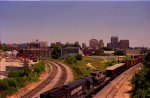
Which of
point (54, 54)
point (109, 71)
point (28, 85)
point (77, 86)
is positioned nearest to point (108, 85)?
point (109, 71)

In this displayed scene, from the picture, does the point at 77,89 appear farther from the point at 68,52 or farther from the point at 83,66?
the point at 68,52

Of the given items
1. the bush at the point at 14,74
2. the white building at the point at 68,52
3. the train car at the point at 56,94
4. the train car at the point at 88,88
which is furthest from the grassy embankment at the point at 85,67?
the white building at the point at 68,52

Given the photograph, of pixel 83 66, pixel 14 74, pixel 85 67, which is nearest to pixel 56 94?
pixel 14 74

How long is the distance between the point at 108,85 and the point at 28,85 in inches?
686

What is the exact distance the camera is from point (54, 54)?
17950 centimetres

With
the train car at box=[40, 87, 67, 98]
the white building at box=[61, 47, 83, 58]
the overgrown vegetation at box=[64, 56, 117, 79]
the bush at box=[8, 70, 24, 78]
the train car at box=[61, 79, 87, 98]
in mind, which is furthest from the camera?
the white building at box=[61, 47, 83, 58]

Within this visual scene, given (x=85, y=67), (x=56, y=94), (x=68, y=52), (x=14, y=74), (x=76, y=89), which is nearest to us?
(x=56, y=94)

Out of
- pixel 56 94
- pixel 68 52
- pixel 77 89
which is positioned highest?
pixel 68 52

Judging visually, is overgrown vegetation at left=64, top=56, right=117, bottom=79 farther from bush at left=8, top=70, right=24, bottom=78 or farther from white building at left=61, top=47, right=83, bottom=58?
white building at left=61, top=47, right=83, bottom=58

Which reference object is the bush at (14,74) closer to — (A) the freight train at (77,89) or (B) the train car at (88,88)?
(A) the freight train at (77,89)

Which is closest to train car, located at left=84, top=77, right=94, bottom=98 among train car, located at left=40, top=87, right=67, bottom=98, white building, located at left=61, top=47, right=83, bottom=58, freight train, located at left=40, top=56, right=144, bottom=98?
freight train, located at left=40, top=56, right=144, bottom=98

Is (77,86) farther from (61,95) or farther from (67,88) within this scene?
(61,95)

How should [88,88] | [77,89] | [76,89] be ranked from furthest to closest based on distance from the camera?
[88,88], [77,89], [76,89]

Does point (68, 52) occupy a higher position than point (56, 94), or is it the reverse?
point (68, 52)
